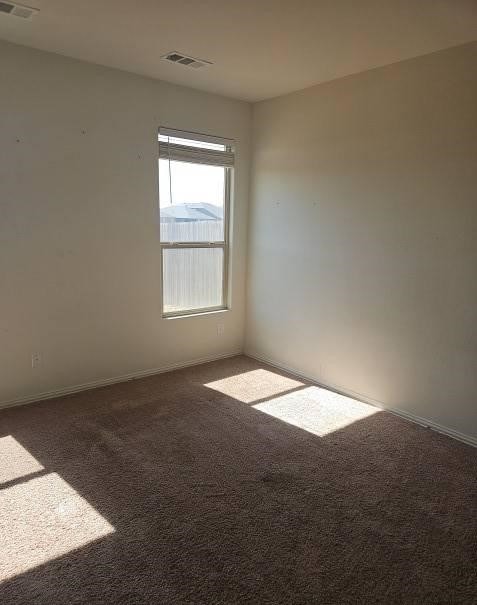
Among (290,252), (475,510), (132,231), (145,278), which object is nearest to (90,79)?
(132,231)

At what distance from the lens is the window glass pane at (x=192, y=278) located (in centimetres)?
409

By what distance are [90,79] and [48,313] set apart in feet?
5.93

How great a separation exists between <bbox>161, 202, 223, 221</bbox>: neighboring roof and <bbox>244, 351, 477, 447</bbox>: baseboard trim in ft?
4.99

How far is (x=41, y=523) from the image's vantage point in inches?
82.2

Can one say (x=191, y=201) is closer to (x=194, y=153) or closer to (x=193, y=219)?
(x=193, y=219)

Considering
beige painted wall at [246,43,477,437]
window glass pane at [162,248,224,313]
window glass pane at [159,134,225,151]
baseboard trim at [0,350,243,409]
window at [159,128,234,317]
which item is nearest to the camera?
beige painted wall at [246,43,477,437]

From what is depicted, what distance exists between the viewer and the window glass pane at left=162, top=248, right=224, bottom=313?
4086 mm

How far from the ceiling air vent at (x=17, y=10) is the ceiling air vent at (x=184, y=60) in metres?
0.89

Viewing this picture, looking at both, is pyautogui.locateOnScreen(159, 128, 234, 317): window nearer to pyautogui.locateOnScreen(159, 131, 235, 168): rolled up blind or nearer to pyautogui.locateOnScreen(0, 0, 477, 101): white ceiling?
pyautogui.locateOnScreen(159, 131, 235, 168): rolled up blind

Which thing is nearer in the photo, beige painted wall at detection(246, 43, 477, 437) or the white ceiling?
the white ceiling

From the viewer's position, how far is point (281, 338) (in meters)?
4.25

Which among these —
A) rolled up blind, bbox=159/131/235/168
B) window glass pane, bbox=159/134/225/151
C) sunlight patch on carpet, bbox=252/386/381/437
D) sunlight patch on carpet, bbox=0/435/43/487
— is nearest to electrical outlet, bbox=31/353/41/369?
sunlight patch on carpet, bbox=0/435/43/487

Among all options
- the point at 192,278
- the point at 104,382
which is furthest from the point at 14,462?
the point at 192,278

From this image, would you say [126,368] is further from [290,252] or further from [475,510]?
[475,510]
